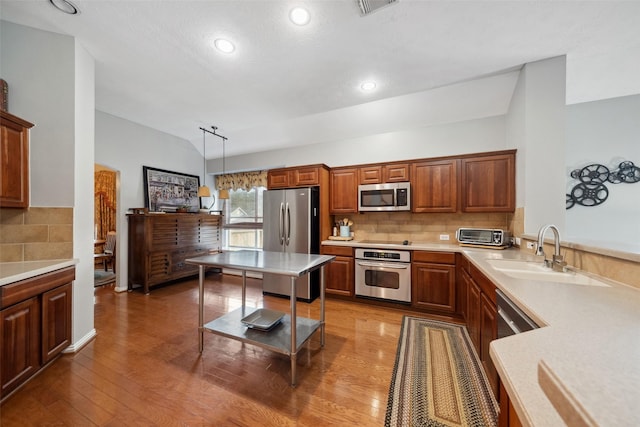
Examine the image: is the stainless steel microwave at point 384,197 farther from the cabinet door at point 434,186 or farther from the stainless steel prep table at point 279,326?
the stainless steel prep table at point 279,326

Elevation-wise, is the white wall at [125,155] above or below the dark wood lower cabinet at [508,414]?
above

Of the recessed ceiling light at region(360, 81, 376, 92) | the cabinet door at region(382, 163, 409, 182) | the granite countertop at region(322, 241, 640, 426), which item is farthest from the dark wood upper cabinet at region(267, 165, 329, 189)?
the granite countertop at region(322, 241, 640, 426)

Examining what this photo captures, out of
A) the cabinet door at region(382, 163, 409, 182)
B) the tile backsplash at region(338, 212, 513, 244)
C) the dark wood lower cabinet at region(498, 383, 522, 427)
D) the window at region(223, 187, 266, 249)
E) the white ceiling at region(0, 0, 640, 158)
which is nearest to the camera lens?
the dark wood lower cabinet at region(498, 383, 522, 427)

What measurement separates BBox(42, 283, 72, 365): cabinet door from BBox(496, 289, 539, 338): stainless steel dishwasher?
333 cm

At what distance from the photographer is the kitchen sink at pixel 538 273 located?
141 cm

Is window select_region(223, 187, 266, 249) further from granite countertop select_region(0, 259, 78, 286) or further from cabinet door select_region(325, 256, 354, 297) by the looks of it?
granite countertop select_region(0, 259, 78, 286)

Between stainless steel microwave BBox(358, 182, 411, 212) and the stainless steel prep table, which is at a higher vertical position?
stainless steel microwave BBox(358, 182, 411, 212)

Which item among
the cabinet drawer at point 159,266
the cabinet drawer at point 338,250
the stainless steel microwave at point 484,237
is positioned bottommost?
the cabinet drawer at point 159,266

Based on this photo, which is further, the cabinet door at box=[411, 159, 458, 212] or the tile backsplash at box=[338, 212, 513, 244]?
the tile backsplash at box=[338, 212, 513, 244]

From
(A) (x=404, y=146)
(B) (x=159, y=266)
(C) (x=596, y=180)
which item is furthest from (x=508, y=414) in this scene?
(B) (x=159, y=266)

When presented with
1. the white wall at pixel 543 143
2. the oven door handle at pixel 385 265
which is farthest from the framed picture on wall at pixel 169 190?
the white wall at pixel 543 143

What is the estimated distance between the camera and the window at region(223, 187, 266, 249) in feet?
17.7

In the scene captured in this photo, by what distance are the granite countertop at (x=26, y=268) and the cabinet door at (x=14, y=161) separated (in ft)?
1.64

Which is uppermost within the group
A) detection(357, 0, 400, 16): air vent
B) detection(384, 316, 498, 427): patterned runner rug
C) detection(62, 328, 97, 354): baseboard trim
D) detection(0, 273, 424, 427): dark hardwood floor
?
detection(357, 0, 400, 16): air vent
